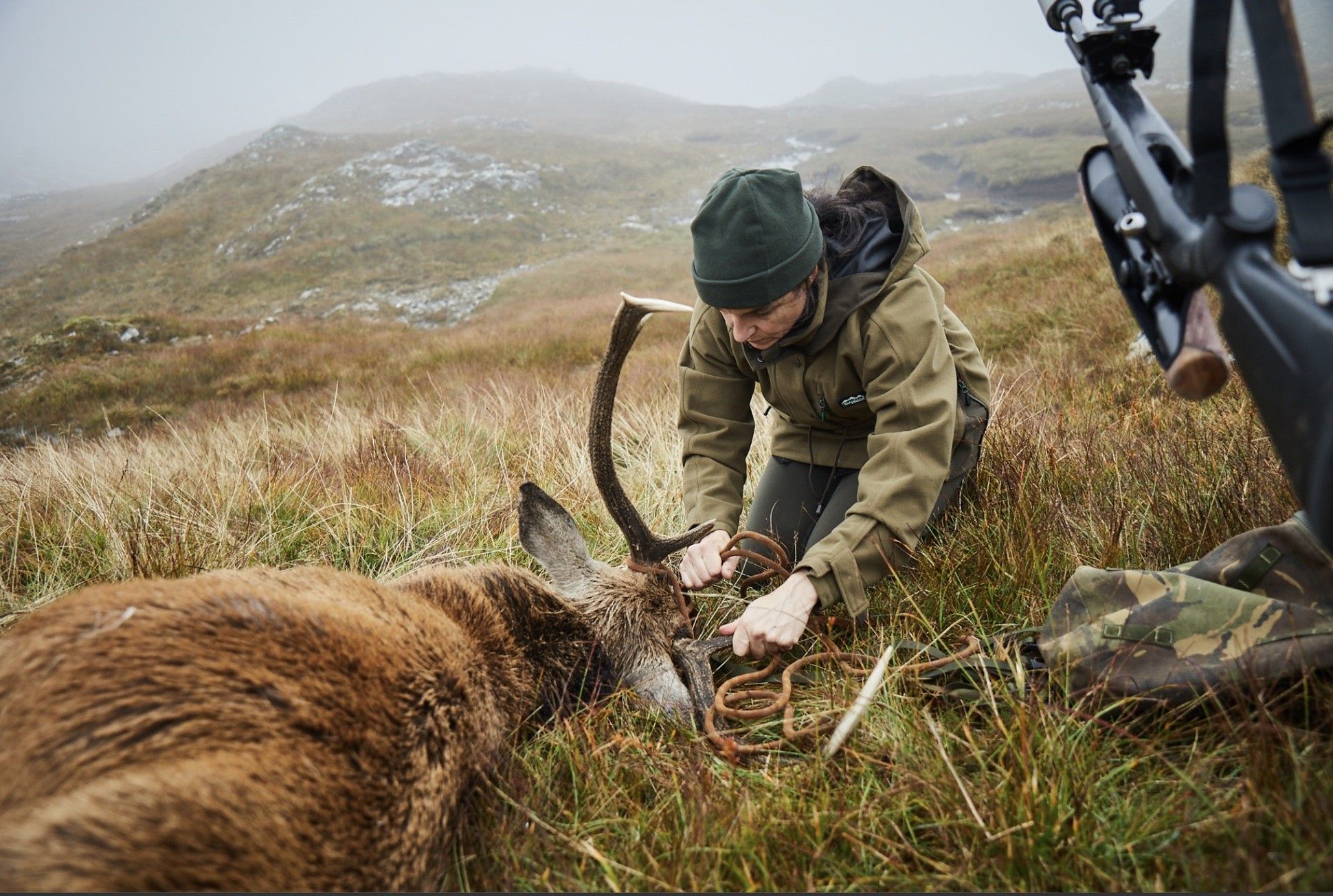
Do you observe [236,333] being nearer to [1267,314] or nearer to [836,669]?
[836,669]

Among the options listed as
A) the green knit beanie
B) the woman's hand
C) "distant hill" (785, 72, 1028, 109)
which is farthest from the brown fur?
"distant hill" (785, 72, 1028, 109)

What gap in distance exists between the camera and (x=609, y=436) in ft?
8.14

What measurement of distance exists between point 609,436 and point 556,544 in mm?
556

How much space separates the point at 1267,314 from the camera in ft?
4.25

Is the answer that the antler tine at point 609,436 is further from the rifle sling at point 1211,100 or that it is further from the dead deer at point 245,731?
the rifle sling at point 1211,100

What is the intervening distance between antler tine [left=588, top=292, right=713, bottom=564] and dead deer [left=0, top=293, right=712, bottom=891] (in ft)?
2.17

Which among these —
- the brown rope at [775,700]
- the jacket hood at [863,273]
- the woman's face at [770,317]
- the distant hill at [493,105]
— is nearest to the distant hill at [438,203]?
the jacket hood at [863,273]

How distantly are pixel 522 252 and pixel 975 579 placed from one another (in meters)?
36.8

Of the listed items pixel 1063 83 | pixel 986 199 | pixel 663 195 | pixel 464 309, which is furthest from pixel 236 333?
pixel 1063 83

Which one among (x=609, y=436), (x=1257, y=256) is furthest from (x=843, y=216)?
(x=1257, y=256)

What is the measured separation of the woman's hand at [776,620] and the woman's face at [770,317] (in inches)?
41.4

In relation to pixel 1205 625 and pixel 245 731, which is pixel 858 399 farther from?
pixel 245 731

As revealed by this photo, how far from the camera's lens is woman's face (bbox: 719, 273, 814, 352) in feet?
9.46

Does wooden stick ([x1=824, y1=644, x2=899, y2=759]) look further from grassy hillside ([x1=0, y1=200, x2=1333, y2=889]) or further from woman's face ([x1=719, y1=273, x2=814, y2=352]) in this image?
woman's face ([x1=719, y1=273, x2=814, y2=352])
